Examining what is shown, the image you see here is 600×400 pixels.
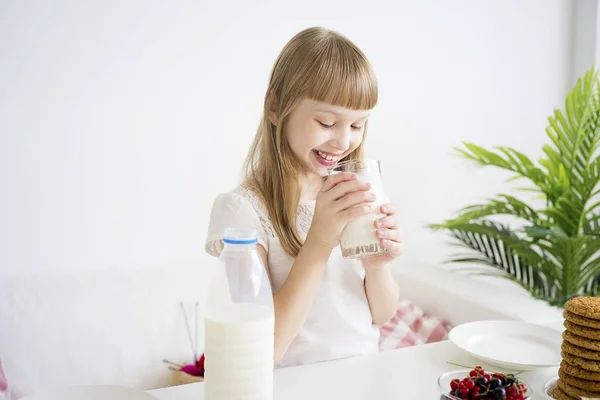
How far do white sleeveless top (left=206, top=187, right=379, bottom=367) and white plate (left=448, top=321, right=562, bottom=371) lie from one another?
26 cm

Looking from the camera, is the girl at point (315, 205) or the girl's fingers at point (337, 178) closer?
the girl's fingers at point (337, 178)

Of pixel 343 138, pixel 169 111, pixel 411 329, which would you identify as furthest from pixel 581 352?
pixel 169 111

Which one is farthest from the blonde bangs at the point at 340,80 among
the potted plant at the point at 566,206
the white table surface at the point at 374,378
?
the potted plant at the point at 566,206

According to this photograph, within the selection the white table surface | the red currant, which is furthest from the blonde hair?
the red currant

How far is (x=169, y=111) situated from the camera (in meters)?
2.35

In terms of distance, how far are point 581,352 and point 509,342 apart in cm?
31

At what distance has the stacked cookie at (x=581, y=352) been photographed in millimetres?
983

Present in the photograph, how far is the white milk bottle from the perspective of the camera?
0.85m

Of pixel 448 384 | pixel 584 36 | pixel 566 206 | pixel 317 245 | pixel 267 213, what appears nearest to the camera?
pixel 448 384

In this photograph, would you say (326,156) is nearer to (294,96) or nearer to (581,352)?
(294,96)

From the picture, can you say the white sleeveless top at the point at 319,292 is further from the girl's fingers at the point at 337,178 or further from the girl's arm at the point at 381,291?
the girl's fingers at the point at 337,178

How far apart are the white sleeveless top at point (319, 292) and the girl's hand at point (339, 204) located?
268 millimetres

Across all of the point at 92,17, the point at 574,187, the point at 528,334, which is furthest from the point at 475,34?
the point at 528,334

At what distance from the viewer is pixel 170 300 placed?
7.36 feet
